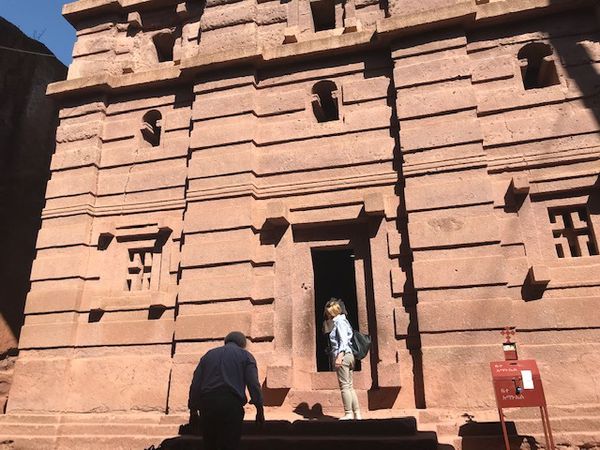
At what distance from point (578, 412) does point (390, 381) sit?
8.88 ft

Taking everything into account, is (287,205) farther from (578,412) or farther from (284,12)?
(578,412)

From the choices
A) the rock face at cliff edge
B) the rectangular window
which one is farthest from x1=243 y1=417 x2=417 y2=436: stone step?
the rectangular window

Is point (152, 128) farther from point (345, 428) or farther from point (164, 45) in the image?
point (345, 428)

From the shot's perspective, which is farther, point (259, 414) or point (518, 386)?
point (518, 386)

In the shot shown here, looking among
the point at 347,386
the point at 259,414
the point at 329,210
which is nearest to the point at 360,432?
the point at 347,386

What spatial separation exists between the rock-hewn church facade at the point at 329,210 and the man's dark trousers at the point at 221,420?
3.52m

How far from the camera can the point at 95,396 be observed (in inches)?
376

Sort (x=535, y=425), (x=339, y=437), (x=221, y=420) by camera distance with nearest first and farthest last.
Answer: (x=221, y=420)
(x=339, y=437)
(x=535, y=425)

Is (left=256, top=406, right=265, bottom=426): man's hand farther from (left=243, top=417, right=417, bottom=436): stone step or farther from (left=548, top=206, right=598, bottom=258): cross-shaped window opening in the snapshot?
(left=548, top=206, right=598, bottom=258): cross-shaped window opening

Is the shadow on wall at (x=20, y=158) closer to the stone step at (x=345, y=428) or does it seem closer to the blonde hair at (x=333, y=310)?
the stone step at (x=345, y=428)

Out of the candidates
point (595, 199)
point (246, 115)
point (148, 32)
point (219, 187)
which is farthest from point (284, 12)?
point (595, 199)

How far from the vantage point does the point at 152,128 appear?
38.7ft

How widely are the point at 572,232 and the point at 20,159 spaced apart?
14.4 metres

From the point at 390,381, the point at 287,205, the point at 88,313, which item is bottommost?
the point at 390,381
